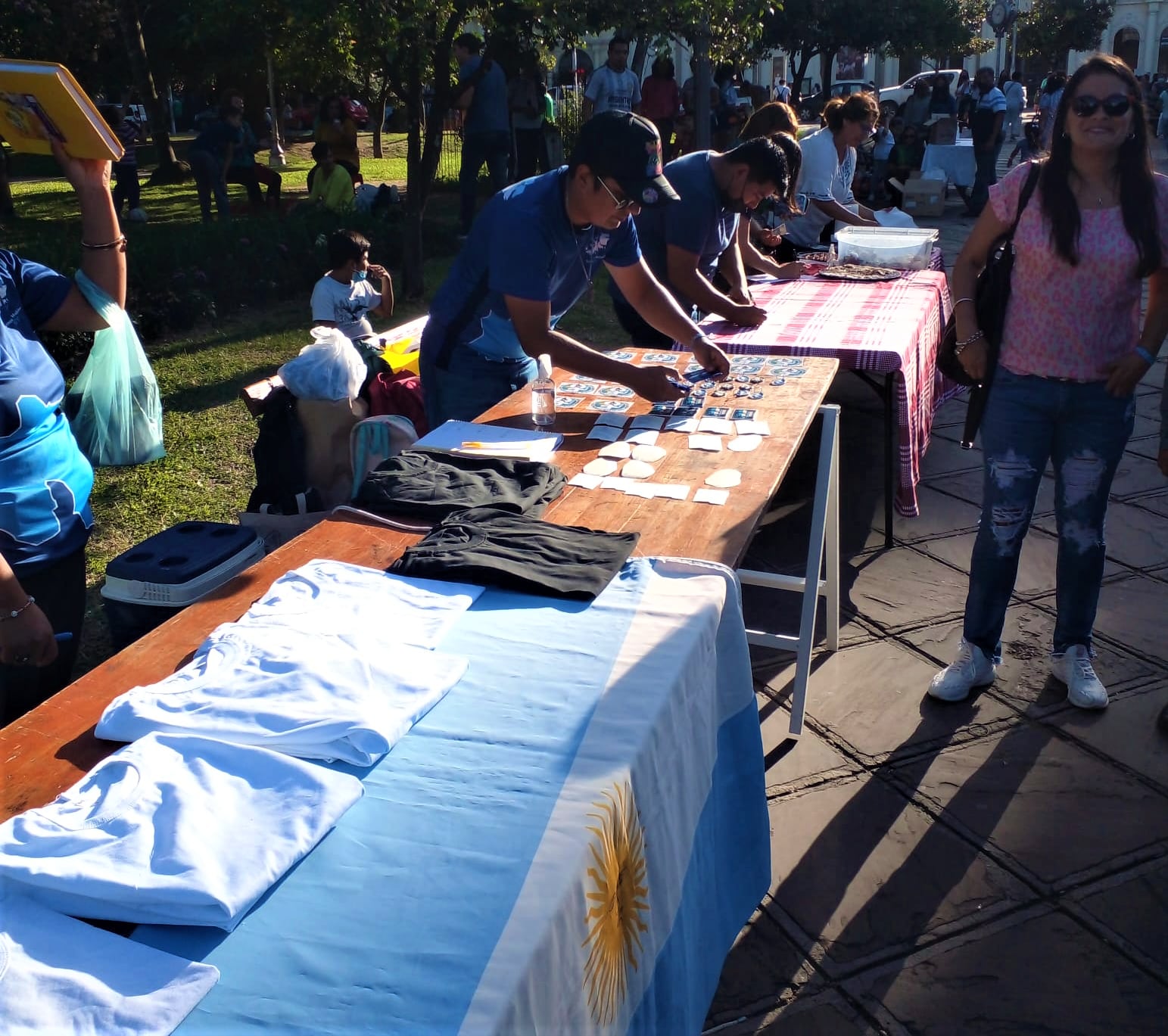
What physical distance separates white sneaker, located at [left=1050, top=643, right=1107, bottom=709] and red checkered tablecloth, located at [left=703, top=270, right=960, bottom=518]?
994mm

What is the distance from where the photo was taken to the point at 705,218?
4094 millimetres

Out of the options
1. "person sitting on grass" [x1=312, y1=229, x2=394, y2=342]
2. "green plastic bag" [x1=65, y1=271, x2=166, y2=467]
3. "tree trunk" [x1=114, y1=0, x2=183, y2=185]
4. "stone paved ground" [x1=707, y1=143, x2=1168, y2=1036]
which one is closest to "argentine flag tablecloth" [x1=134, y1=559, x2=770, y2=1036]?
"stone paved ground" [x1=707, y1=143, x2=1168, y2=1036]

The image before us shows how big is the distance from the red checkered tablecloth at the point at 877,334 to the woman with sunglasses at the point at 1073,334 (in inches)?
35.1

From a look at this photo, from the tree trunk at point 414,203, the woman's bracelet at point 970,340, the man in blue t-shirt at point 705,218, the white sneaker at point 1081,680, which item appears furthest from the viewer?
the tree trunk at point 414,203

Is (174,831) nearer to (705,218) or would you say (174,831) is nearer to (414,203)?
(705,218)

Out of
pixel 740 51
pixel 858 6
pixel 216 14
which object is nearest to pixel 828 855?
pixel 216 14

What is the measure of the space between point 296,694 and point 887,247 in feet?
15.9

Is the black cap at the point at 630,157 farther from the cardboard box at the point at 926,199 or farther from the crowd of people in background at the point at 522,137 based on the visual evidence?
the cardboard box at the point at 926,199

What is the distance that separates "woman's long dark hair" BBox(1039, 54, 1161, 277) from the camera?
2.81m

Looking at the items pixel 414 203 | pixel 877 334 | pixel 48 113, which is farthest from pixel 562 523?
pixel 414 203

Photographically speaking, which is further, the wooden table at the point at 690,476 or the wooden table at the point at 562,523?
the wooden table at the point at 690,476

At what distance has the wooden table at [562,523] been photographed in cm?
158

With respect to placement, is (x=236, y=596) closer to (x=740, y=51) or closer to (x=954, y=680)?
(x=954, y=680)

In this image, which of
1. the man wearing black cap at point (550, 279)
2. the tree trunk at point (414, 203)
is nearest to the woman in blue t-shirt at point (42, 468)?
the man wearing black cap at point (550, 279)
